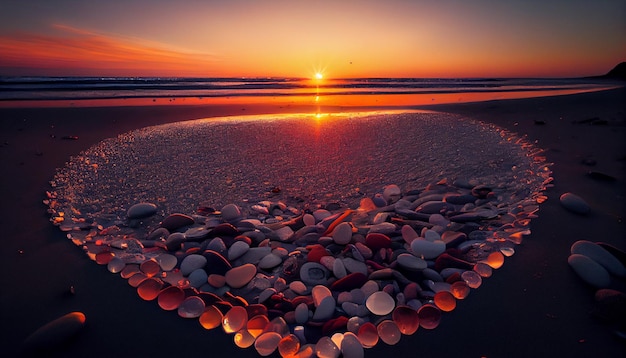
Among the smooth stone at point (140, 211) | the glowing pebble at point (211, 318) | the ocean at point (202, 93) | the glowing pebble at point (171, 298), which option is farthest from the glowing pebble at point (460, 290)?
the ocean at point (202, 93)

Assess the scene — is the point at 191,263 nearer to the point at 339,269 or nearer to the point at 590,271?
the point at 339,269

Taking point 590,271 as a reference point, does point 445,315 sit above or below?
below

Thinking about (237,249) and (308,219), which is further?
(308,219)

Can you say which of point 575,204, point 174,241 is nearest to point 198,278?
point 174,241

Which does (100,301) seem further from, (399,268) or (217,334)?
(399,268)

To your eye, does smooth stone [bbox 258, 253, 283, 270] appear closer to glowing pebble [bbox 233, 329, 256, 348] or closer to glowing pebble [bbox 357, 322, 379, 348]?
glowing pebble [bbox 233, 329, 256, 348]
